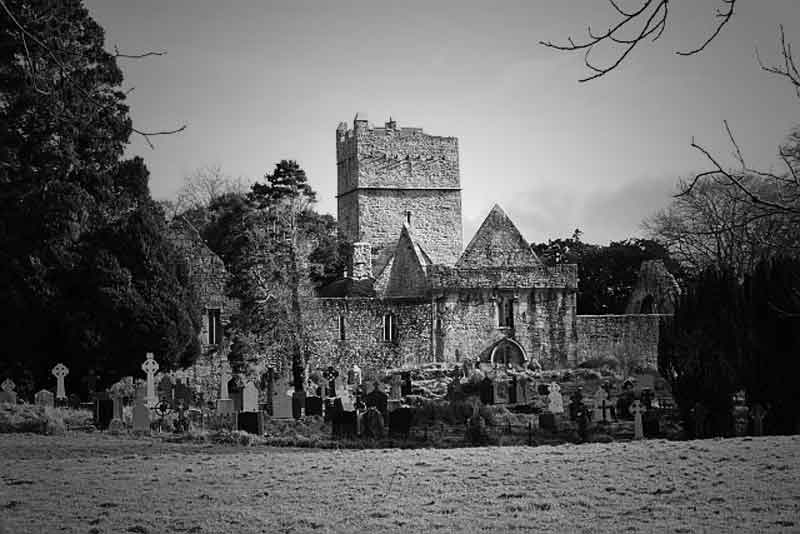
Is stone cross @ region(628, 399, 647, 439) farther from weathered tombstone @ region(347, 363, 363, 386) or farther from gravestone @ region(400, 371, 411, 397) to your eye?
weathered tombstone @ region(347, 363, 363, 386)

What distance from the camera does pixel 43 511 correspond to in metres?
12.5

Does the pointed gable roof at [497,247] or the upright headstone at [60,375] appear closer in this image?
the upright headstone at [60,375]

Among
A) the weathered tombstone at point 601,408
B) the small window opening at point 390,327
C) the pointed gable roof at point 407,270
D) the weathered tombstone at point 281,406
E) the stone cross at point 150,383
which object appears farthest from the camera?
the pointed gable roof at point 407,270

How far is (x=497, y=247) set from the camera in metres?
41.8

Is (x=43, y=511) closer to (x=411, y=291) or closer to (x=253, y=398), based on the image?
(x=253, y=398)

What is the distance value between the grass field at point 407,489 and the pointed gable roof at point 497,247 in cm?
2276

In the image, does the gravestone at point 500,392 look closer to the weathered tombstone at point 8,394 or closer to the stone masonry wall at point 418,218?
the weathered tombstone at point 8,394

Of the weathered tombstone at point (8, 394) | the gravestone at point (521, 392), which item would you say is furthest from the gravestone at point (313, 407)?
the weathered tombstone at point (8, 394)

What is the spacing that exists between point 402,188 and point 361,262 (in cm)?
1165

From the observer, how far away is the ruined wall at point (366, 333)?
38.5m

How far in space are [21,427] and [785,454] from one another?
499 inches

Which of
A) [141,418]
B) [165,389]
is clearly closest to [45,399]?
[165,389]

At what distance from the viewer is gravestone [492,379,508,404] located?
2873 cm

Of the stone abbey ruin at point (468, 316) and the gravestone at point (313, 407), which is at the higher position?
the stone abbey ruin at point (468, 316)
